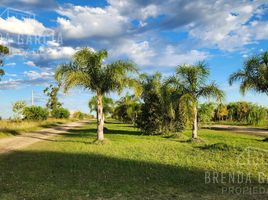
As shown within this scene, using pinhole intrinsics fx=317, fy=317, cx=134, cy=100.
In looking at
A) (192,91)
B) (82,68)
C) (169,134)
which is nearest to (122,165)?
(82,68)

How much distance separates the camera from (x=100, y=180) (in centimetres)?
963

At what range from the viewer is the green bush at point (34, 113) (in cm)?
5350

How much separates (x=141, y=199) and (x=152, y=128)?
23231 mm

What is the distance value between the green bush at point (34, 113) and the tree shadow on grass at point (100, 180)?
41.7 m

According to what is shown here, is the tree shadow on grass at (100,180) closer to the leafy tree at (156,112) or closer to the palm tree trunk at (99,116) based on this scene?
the palm tree trunk at (99,116)

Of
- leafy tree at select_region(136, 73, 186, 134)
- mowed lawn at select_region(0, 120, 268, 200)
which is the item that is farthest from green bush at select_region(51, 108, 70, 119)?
mowed lawn at select_region(0, 120, 268, 200)

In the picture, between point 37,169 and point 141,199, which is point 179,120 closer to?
point 37,169

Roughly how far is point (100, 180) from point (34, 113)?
4831 cm

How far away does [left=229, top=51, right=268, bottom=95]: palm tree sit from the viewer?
73.3 feet

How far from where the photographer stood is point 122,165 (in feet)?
40.4

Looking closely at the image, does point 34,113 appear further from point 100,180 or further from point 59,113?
point 100,180

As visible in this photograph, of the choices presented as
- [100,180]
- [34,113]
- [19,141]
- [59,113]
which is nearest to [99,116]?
[19,141]

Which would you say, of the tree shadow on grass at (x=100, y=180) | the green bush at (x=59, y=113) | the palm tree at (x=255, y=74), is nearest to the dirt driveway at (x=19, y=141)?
the tree shadow on grass at (x=100, y=180)

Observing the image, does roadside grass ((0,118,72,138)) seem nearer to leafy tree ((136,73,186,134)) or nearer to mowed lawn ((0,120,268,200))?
leafy tree ((136,73,186,134))
